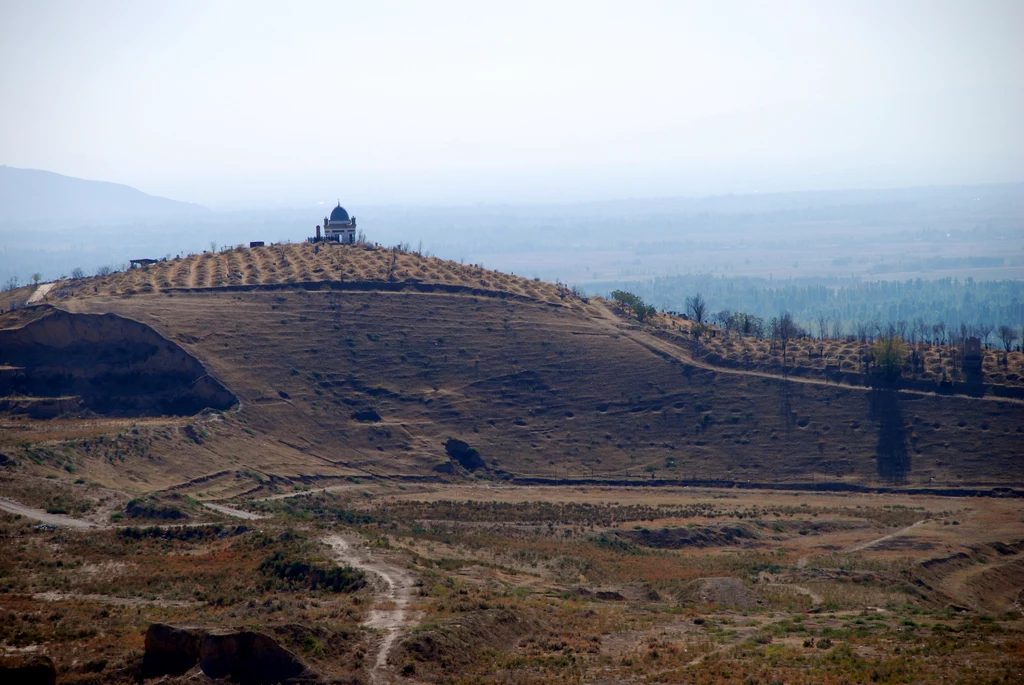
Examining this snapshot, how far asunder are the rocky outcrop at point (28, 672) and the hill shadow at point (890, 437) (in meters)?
52.5

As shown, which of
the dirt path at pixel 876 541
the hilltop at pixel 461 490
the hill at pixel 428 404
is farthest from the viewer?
the hill at pixel 428 404

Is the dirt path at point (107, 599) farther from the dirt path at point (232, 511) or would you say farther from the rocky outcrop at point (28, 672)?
the dirt path at point (232, 511)

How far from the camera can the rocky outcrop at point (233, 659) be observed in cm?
2366

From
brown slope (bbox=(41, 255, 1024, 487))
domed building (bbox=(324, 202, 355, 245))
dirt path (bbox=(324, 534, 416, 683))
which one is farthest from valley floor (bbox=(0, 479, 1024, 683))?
domed building (bbox=(324, 202, 355, 245))

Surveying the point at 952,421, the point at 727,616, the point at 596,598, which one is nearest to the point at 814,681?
the point at 727,616

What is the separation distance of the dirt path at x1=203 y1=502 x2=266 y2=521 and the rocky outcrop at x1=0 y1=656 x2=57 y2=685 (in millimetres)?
23861

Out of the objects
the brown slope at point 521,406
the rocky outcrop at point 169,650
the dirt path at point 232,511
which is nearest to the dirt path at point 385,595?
the rocky outcrop at point 169,650

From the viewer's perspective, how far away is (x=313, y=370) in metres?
71.4

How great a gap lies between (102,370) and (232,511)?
22.8 meters

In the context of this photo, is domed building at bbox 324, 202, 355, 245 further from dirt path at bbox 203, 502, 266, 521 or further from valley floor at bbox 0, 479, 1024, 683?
dirt path at bbox 203, 502, 266, 521

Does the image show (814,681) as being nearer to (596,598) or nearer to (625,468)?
(596,598)

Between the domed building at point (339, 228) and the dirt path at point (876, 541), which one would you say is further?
the domed building at point (339, 228)

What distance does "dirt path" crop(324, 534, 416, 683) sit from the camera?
84.1ft

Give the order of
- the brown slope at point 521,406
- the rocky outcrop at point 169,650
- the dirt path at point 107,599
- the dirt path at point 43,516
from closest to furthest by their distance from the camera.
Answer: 1. the rocky outcrop at point 169,650
2. the dirt path at point 107,599
3. the dirt path at point 43,516
4. the brown slope at point 521,406
